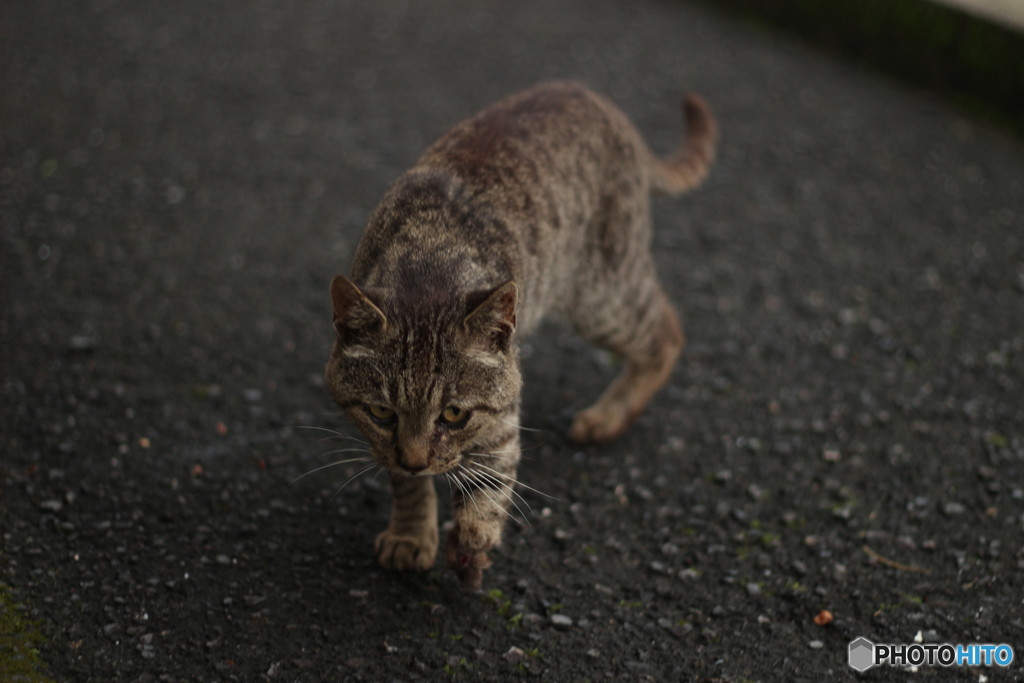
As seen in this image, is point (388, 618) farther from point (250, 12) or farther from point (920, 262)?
point (250, 12)

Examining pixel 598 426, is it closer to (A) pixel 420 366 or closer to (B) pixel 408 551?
(B) pixel 408 551

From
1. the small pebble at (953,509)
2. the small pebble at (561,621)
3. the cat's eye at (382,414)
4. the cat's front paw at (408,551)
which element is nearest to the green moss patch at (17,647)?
the cat's front paw at (408,551)

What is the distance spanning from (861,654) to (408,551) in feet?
5.38

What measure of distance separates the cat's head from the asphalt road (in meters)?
0.76

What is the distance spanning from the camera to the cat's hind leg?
3.81m

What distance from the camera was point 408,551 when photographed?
3.18 metres

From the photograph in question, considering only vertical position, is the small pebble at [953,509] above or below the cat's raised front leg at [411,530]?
below

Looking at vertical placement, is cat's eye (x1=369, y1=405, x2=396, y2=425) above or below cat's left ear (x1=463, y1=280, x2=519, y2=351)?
below

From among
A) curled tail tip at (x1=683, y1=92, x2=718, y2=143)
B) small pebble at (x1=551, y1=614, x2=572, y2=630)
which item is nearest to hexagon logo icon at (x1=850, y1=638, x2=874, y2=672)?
small pebble at (x1=551, y1=614, x2=572, y2=630)

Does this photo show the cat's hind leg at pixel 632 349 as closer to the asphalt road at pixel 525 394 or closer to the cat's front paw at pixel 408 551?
the asphalt road at pixel 525 394

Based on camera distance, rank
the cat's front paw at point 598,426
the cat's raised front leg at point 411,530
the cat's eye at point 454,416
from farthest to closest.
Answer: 1. the cat's front paw at point 598,426
2. the cat's raised front leg at point 411,530
3. the cat's eye at point 454,416

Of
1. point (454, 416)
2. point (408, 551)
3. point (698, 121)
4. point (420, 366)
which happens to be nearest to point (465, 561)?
point (408, 551)

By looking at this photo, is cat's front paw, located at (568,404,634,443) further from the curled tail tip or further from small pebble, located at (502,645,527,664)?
the curled tail tip

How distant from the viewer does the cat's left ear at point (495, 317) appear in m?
2.56
